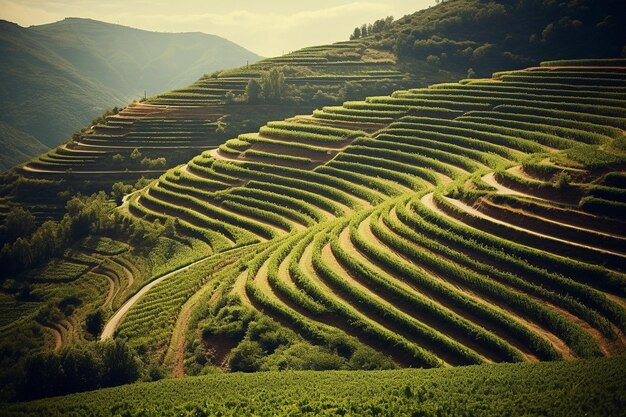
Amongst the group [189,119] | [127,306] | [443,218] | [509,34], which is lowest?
[127,306]

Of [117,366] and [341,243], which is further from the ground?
[341,243]

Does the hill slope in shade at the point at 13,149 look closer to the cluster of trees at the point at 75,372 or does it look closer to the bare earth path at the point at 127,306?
the bare earth path at the point at 127,306

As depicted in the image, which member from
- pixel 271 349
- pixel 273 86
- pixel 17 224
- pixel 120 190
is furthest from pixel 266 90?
pixel 271 349

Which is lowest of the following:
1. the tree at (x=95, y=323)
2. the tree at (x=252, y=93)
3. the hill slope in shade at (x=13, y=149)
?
the hill slope in shade at (x=13, y=149)

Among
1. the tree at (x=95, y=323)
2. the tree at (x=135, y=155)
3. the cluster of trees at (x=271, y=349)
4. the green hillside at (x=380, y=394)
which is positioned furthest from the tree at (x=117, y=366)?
the tree at (x=135, y=155)

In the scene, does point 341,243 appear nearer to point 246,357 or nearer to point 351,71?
point 246,357

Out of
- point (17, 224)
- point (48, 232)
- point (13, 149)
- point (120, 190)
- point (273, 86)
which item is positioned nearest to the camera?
point (48, 232)

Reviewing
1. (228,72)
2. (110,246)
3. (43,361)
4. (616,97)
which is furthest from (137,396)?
(228,72)
